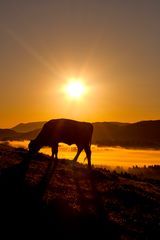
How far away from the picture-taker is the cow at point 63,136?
1008 inches

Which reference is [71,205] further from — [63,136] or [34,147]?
[63,136]

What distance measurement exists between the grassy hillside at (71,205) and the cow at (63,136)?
1618 millimetres

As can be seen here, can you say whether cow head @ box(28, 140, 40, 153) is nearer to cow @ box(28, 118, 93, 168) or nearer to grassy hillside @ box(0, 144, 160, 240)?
cow @ box(28, 118, 93, 168)

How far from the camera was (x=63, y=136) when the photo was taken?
26.5 m

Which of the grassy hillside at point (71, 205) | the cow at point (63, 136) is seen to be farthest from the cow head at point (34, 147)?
the grassy hillside at point (71, 205)

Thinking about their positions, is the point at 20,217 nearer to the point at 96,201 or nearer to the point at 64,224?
the point at 64,224

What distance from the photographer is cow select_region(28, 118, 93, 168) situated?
2561cm

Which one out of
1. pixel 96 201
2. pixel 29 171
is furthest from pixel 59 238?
pixel 29 171

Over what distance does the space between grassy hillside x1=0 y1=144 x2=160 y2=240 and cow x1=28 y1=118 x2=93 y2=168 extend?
1.62 m

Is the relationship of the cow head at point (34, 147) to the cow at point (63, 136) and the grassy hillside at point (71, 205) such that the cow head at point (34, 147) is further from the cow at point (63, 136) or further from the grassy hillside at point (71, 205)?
the grassy hillside at point (71, 205)

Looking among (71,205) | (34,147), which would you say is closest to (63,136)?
(34,147)

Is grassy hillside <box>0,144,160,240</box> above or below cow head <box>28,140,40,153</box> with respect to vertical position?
below

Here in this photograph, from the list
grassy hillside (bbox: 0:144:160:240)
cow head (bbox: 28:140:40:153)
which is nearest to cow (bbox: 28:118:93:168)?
cow head (bbox: 28:140:40:153)

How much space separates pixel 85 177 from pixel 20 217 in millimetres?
10133
